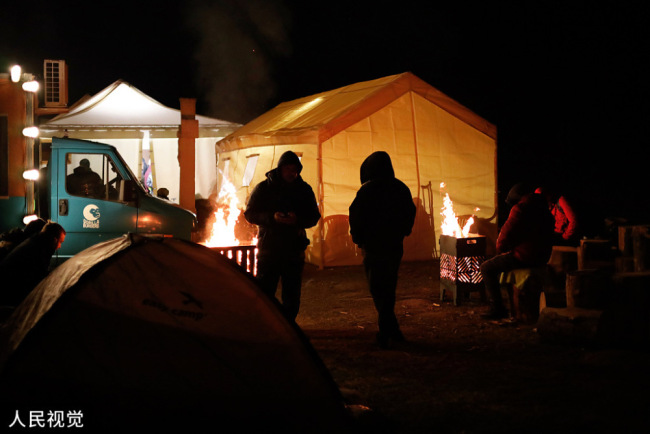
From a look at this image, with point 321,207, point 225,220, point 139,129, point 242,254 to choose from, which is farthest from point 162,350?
point 139,129

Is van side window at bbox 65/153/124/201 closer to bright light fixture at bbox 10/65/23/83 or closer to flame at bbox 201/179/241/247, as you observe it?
bright light fixture at bbox 10/65/23/83

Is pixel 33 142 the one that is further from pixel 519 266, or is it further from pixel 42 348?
pixel 519 266

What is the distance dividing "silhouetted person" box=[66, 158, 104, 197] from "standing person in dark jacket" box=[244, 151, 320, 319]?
10.9 feet

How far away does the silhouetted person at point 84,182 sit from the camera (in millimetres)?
8477

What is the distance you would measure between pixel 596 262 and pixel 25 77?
7757mm

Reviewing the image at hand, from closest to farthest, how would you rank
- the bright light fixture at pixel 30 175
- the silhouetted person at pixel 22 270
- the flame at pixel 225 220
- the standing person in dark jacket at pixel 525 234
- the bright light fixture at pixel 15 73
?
the silhouetted person at pixel 22 270, the standing person in dark jacket at pixel 525 234, the bright light fixture at pixel 15 73, the bright light fixture at pixel 30 175, the flame at pixel 225 220

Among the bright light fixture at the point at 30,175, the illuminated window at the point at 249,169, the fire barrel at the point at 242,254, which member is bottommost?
the fire barrel at the point at 242,254

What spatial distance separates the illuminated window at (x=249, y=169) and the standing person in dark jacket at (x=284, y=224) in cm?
785

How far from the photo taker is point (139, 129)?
56.1 ft

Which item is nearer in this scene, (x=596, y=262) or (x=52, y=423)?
(x=52, y=423)

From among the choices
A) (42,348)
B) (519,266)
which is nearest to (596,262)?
(519,266)

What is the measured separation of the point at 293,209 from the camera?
249 inches

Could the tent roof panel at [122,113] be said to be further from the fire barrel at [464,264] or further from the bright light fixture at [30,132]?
the fire barrel at [464,264]

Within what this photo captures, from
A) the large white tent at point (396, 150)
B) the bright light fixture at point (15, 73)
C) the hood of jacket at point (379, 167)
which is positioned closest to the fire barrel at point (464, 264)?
the hood of jacket at point (379, 167)
